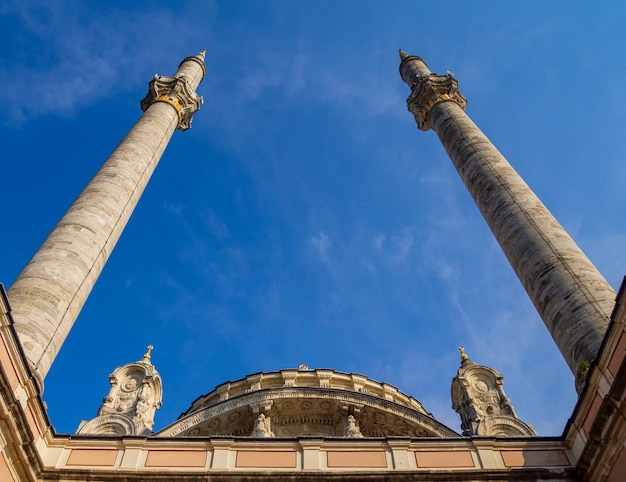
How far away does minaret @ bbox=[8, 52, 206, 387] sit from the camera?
14.0m

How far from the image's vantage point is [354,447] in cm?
1259

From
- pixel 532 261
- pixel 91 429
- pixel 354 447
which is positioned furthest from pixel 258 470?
pixel 91 429

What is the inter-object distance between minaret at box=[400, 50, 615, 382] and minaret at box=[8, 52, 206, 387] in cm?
1209

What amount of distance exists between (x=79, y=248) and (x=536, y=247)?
1290cm

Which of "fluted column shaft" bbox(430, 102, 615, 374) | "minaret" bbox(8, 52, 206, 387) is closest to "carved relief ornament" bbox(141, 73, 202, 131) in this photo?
"minaret" bbox(8, 52, 206, 387)

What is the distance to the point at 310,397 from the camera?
81.8 feet

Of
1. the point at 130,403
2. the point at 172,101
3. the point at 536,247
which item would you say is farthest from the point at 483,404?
the point at 172,101

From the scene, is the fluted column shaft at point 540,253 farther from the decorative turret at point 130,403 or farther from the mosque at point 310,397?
the decorative turret at point 130,403

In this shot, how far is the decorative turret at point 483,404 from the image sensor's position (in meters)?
21.9

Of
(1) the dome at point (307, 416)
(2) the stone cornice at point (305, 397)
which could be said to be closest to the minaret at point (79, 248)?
(2) the stone cornice at point (305, 397)

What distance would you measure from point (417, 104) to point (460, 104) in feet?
7.04

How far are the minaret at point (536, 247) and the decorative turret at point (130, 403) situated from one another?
1356 cm

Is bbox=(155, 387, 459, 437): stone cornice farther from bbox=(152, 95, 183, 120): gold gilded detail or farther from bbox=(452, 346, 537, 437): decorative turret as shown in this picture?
bbox=(152, 95, 183, 120): gold gilded detail

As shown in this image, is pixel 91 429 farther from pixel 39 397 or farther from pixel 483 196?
pixel 483 196
